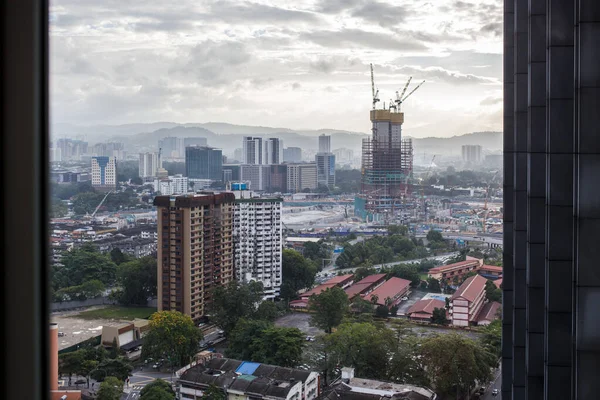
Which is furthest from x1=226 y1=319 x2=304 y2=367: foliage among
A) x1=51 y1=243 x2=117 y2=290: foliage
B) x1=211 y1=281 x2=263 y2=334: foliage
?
x1=51 y1=243 x2=117 y2=290: foliage

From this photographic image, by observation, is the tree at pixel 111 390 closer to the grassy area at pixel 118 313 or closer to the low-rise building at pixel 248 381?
the low-rise building at pixel 248 381

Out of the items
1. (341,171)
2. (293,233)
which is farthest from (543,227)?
(341,171)

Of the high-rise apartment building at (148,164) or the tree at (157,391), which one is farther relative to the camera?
the high-rise apartment building at (148,164)

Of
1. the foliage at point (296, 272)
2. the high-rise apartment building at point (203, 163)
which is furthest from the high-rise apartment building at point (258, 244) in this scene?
the high-rise apartment building at point (203, 163)

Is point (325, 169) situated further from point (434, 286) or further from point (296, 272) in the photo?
point (434, 286)

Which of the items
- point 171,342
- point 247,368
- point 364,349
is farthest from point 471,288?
point 171,342

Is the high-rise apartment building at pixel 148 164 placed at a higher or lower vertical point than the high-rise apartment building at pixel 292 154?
lower
